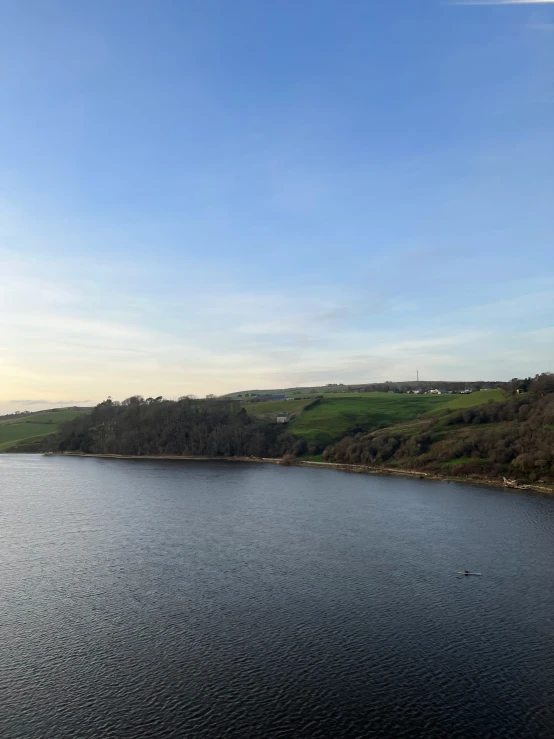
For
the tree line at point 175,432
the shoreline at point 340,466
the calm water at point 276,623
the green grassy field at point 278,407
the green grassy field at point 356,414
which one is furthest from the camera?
the green grassy field at point 278,407

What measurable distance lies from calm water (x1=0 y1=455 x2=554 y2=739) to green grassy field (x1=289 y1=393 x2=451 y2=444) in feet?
231

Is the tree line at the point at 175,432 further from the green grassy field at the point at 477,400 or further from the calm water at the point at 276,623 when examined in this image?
the calm water at the point at 276,623

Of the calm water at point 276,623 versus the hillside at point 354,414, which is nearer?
the calm water at point 276,623

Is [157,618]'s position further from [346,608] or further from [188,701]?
[346,608]

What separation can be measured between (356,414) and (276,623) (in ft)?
392

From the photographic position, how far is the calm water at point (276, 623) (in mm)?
25797

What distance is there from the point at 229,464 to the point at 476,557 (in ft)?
273

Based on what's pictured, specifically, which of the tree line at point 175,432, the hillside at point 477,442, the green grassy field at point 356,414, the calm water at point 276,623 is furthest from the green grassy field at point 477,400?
the calm water at point 276,623

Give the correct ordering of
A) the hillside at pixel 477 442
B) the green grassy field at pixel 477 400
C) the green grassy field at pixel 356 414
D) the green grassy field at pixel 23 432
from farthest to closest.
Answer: the green grassy field at pixel 23 432 < the green grassy field at pixel 356 414 < the green grassy field at pixel 477 400 < the hillside at pixel 477 442

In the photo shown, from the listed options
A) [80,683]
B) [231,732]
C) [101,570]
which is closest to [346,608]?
[231,732]

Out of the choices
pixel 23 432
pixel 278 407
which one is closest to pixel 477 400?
pixel 278 407

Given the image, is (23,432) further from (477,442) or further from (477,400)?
(477,442)

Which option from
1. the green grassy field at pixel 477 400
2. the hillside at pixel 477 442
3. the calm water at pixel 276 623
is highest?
the green grassy field at pixel 477 400

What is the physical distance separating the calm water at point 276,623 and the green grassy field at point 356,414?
231ft
